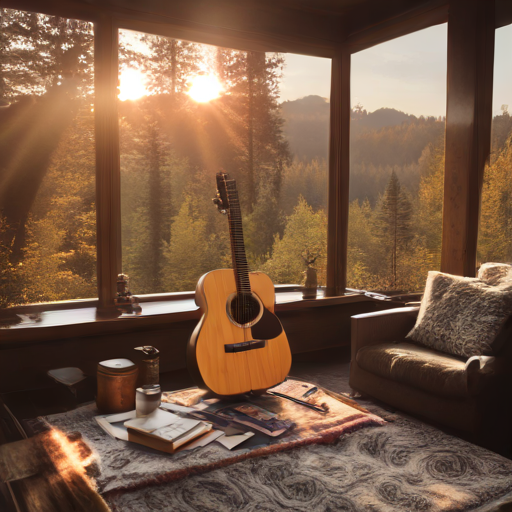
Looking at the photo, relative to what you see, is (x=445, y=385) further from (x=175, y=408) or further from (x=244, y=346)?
(x=175, y=408)

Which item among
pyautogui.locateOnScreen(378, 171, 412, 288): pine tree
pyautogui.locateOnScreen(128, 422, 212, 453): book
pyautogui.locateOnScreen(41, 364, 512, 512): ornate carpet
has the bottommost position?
pyautogui.locateOnScreen(41, 364, 512, 512): ornate carpet

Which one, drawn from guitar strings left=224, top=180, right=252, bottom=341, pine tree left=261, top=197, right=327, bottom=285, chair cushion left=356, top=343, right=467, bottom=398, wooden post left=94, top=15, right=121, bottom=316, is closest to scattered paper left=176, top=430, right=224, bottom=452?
guitar strings left=224, top=180, right=252, bottom=341

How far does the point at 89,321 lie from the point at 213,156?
1.66m

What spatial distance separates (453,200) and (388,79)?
1.26 meters

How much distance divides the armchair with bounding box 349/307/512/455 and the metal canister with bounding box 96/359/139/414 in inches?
52.6

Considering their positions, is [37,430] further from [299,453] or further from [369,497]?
[369,497]

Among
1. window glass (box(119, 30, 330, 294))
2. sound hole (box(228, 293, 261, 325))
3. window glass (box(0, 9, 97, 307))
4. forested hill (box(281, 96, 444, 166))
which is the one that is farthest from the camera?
forested hill (box(281, 96, 444, 166))

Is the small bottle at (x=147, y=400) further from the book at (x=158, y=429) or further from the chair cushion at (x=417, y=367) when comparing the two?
the chair cushion at (x=417, y=367)

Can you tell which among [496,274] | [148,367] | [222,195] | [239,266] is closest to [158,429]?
[148,367]

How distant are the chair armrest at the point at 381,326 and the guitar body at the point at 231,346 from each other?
47 centimetres

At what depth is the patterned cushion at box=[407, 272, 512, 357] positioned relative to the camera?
7.98 ft

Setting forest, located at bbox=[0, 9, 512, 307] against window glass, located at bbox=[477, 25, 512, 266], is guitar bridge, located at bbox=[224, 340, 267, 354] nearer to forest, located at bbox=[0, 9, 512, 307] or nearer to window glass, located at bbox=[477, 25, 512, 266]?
forest, located at bbox=[0, 9, 512, 307]

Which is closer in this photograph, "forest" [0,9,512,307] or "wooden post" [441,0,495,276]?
"forest" [0,9,512,307]

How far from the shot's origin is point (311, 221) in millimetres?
4148
